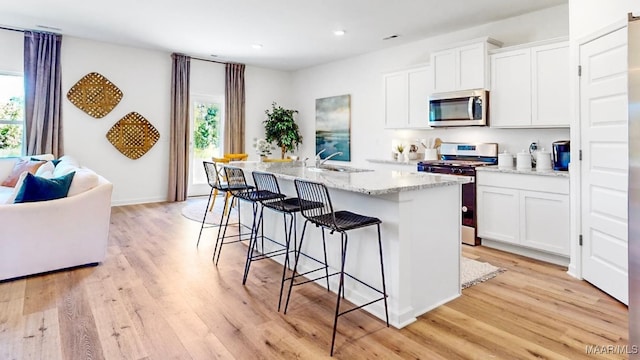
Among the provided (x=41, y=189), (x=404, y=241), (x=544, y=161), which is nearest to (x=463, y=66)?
(x=544, y=161)

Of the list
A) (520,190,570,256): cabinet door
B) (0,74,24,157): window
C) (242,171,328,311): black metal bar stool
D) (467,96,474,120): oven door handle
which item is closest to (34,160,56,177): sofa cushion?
(0,74,24,157): window

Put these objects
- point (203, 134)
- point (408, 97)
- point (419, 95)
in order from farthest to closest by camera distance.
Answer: point (203, 134) → point (408, 97) → point (419, 95)

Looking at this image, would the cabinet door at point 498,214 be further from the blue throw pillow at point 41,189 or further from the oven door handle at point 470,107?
the blue throw pillow at point 41,189

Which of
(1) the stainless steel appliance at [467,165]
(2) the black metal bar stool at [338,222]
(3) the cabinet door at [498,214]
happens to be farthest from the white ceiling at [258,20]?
(2) the black metal bar stool at [338,222]

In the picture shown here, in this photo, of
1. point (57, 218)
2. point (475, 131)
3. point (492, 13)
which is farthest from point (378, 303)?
point (492, 13)

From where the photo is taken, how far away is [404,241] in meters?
2.34

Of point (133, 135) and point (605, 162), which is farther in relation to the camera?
point (133, 135)

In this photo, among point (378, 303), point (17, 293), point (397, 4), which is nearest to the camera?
point (378, 303)

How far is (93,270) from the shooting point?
334 cm

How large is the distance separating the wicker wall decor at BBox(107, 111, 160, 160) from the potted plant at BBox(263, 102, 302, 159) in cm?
219

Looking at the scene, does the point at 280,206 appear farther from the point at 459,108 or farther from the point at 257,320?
the point at 459,108

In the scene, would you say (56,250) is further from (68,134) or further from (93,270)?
(68,134)

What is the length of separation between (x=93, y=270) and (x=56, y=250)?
345 millimetres

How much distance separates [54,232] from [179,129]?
3.80 metres
